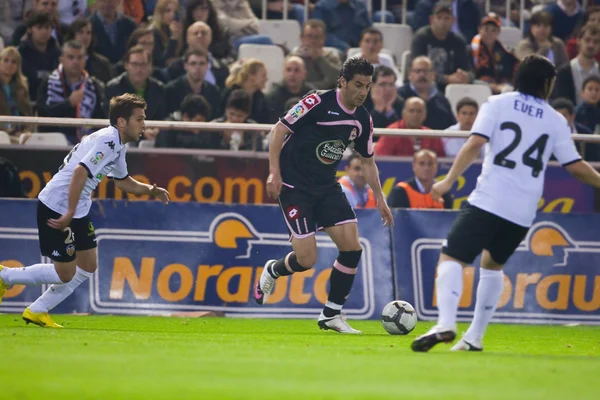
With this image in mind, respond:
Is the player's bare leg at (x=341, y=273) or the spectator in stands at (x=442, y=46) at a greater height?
the spectator in stands at (x=442, y=46)

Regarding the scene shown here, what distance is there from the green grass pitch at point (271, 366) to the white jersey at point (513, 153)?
1.13 metres

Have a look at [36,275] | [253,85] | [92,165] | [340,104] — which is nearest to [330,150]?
[340,104]

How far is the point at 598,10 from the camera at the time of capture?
66.1 feet

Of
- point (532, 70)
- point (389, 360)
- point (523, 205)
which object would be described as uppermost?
point (532, 70)

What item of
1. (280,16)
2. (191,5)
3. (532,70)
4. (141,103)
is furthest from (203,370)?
(280,16)

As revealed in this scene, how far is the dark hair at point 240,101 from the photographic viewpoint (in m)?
15.0

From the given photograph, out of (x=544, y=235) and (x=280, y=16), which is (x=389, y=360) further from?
(x=280, y=16)

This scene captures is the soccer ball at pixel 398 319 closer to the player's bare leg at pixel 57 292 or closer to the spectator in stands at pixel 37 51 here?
the player's bare leg at pixel 57 292

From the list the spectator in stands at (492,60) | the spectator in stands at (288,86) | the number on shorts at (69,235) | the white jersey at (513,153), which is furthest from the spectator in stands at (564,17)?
the white jersey at (513,153)

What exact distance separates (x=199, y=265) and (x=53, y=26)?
194 inches

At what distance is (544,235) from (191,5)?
6425 millimetres

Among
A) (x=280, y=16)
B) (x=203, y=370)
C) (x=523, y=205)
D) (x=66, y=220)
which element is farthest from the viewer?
(x=280, y=16)

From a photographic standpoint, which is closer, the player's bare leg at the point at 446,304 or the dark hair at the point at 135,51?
the player's bare leg at the point at 446,304

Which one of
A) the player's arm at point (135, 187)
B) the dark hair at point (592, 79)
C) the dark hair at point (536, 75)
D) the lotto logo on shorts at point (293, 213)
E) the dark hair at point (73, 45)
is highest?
the dark hair at point (536, 75)
